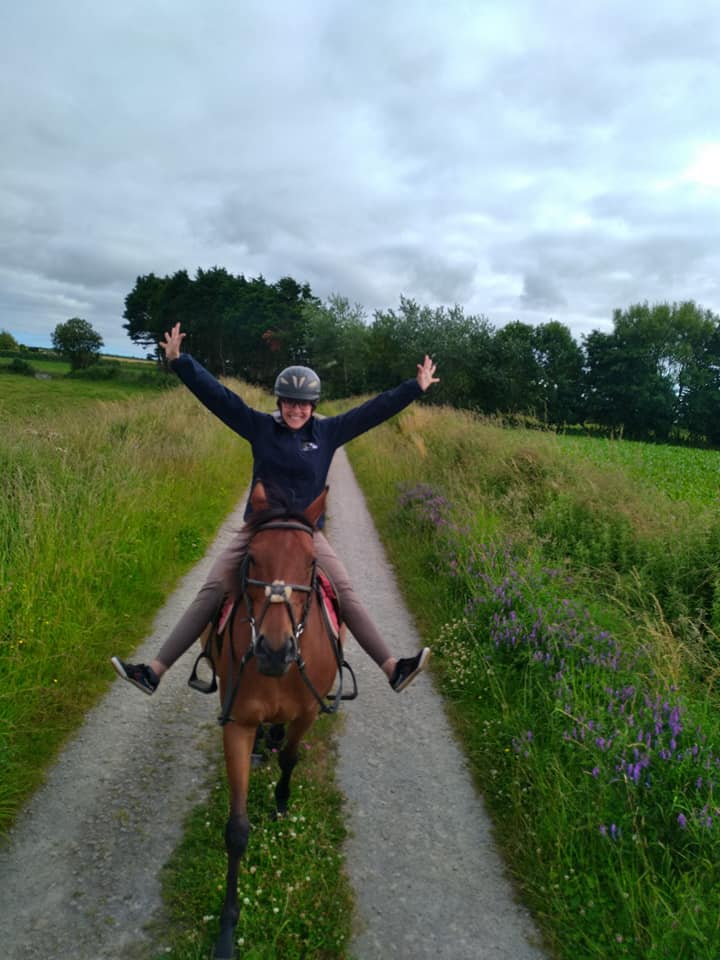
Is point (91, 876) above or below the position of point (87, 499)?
below

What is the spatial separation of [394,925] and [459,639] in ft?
10.6

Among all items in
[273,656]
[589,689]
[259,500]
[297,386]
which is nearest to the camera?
[273,656]

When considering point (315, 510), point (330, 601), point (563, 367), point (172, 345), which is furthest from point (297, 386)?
point (563, 367)

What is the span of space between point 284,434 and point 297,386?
1.21 feet

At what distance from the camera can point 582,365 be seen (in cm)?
5362

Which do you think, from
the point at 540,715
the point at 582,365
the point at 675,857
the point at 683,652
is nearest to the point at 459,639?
the point at 540,715

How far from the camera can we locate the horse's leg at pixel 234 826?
273 centimetres

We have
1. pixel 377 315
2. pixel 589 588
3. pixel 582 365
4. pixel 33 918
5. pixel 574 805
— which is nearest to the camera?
pixel 33 918

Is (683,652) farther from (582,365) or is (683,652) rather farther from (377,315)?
(582,365)

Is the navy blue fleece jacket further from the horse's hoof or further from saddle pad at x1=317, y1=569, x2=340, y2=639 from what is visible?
the horse's hoof

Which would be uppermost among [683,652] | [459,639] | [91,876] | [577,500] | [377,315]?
[377,315]

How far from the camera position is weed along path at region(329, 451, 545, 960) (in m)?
2.90

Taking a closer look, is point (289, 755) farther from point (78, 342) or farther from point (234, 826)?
point (78, 342)

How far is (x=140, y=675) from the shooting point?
367cm
